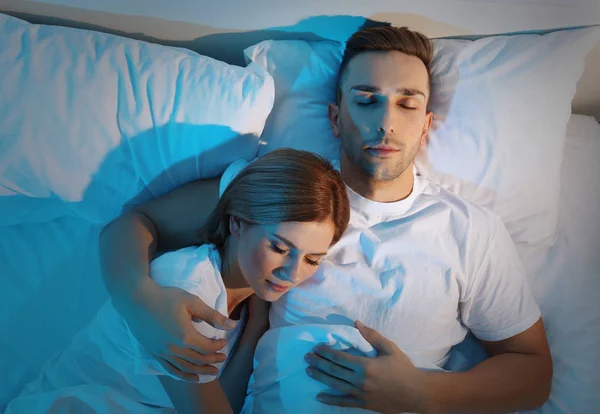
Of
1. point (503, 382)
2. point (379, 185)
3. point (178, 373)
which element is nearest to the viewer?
point (178, 373)

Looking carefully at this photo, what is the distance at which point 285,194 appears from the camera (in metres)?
0.85

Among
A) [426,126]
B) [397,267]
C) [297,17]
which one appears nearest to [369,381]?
[397,267]

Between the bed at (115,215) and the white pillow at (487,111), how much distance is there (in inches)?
2.4

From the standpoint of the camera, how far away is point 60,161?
99 centimetres

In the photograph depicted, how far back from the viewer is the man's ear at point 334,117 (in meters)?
1.09

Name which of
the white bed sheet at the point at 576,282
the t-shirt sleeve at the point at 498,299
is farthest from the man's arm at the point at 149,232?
the white bed sheet at the point at 576,282

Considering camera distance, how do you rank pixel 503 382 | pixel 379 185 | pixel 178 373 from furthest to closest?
pixel 379 185 → pixel 503 382 → pixel 178 373

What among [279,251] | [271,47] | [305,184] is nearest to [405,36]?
[271,47]

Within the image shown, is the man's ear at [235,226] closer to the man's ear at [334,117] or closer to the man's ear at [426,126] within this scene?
the man's ear at [334,117]

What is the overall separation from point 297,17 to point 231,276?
1.99 ft

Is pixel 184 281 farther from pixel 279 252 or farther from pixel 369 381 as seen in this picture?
pixel 369 381

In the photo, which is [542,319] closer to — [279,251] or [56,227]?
[279,251]

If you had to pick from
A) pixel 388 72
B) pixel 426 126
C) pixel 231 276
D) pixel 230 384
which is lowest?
pixel 230 384

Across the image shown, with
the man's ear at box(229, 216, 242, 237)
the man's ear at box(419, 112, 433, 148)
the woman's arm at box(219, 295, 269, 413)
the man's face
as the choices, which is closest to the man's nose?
the man's face
